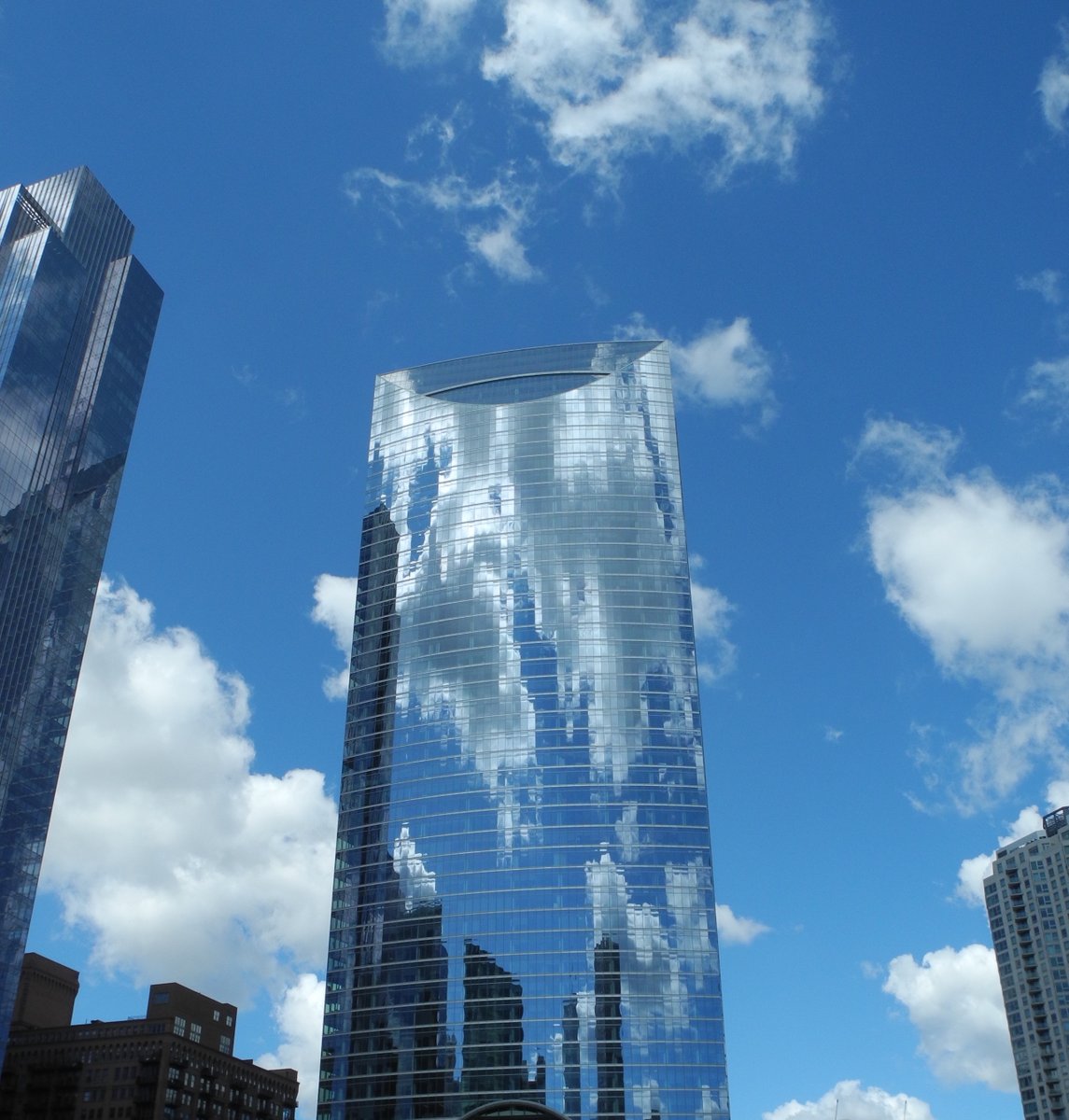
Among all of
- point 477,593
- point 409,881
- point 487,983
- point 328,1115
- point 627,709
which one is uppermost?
point 477,593

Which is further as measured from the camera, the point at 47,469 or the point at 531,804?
the point at 47,469

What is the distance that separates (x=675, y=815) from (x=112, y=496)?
100396 mm

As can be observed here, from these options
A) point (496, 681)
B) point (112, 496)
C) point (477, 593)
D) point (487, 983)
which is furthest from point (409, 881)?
point (112, 496)

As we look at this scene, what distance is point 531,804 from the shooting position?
168 metres

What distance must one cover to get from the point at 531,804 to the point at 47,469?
84.3m

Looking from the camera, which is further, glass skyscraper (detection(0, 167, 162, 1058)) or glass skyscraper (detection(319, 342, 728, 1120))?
glass skyscraper (detection(0, 167, 162, 1058))

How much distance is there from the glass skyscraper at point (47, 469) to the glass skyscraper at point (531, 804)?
4191 cm

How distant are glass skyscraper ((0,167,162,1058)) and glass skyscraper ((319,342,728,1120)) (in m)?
41.9

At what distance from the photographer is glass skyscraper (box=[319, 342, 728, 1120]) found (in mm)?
153625

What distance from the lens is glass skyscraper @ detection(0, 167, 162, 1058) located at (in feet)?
527

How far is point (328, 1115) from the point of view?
159m

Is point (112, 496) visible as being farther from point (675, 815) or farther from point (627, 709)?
point (675, 815)

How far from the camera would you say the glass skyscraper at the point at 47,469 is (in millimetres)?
160625

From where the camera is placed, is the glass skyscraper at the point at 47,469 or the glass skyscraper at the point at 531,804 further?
the glass skyscraper at the point at 47,469
